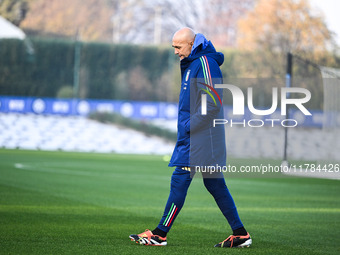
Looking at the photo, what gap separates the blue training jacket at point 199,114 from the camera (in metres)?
7.07

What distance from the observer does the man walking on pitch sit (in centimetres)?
707

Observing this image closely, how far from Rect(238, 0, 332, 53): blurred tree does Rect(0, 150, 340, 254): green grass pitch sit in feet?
116

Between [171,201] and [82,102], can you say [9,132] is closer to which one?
[82,102]

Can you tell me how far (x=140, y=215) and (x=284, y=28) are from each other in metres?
44.6

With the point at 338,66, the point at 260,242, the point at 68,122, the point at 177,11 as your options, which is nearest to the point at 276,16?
the point at 338,66

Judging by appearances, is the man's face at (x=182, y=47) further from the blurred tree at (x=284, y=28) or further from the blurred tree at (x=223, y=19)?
the blurred tree at (x=223, y=19)

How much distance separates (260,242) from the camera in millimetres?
8047

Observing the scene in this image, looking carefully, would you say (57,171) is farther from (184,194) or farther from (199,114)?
(199,114)

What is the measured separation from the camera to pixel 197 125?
7137 mm

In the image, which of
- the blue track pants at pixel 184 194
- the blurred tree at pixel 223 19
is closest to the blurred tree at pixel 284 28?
the blurred tree at pixel 223 19

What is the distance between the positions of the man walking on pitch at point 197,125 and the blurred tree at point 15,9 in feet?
191

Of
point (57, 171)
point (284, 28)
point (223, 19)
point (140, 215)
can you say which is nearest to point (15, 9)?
point (223, 19)

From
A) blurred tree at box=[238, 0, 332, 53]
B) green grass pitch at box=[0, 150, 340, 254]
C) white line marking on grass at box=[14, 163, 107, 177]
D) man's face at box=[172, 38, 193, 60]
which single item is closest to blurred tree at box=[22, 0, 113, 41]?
blurred tree at box=[238, 0, 332, 53]

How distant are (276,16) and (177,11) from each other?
15.9m
